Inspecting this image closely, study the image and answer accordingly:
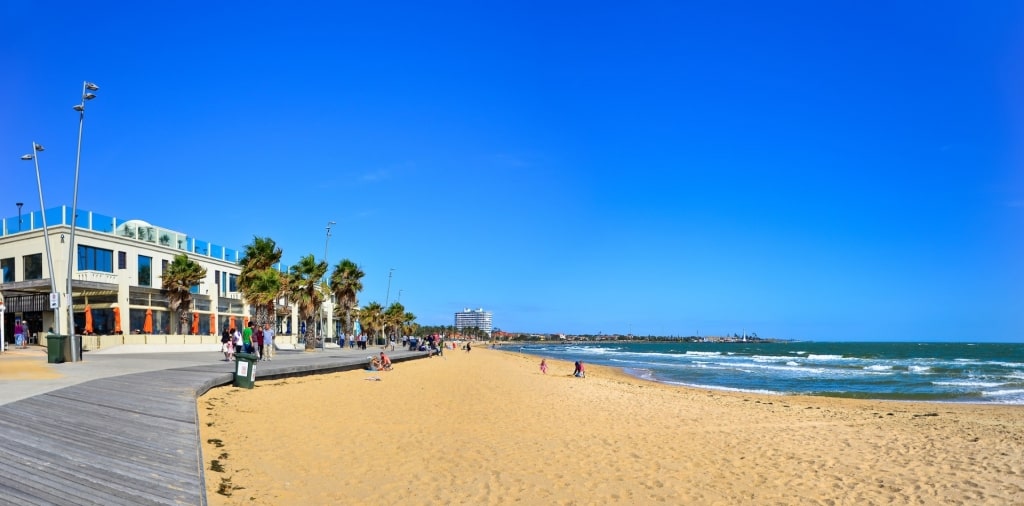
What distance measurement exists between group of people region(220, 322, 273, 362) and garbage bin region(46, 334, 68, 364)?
5320 mm

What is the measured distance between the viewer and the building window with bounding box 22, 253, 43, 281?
34.1 m

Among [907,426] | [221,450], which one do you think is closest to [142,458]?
[221,450]

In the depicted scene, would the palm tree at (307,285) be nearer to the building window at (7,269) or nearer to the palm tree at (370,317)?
the building window at (7,269)

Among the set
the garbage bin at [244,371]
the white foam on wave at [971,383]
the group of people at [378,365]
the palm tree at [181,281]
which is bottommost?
the white foam on wave at [971,383]

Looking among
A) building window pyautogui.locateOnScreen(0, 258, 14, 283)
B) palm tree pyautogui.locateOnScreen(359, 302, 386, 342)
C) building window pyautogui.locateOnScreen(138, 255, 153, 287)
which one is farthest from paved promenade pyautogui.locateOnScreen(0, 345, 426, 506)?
palm tree pyautogui.locateOnScreen(359, 302, 386, 342)

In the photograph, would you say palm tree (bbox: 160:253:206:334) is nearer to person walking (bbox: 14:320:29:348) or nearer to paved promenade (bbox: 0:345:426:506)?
person walking (bbox: 14:320:29:348)

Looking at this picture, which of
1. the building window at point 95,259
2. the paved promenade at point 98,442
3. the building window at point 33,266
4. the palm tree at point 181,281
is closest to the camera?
the paved promenade at point 98,442

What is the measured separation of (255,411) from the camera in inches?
533

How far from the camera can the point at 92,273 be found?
3459 centimetres

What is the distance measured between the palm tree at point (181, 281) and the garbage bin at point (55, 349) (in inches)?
747

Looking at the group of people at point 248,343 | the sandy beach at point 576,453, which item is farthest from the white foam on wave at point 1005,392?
the group of people at point 248,343

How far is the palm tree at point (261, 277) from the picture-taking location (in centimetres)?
3569

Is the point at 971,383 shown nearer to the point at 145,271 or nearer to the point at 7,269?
the point at 145,271

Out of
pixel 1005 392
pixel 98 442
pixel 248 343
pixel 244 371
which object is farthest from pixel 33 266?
pixel 1005 392
